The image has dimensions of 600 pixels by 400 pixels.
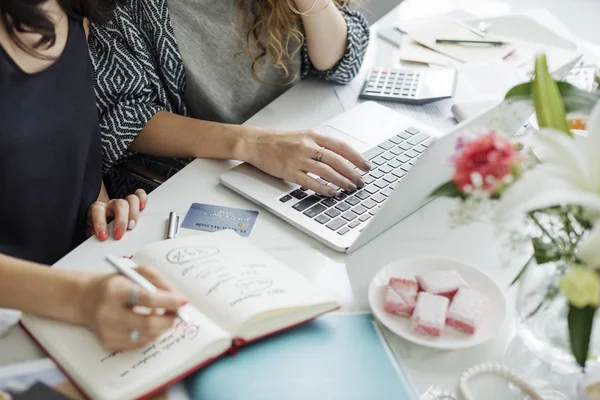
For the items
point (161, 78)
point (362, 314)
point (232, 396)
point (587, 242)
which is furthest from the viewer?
point (161, 78)

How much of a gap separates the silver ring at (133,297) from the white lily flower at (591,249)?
0.42m

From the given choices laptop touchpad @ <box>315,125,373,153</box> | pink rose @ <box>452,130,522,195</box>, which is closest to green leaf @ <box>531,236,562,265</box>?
pink rose @ <box>452,130,522,195</box>

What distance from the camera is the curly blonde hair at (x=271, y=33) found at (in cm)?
119

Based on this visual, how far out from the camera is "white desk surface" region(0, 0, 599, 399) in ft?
2.36

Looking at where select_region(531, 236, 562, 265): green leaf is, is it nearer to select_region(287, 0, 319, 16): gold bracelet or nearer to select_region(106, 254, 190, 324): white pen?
select_region(106, 254, 190, 324): white pen

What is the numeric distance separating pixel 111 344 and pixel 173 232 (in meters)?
0.24

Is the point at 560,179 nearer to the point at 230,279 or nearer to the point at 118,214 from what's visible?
the point at 230,279

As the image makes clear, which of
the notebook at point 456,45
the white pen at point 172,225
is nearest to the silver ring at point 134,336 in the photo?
the white pen at point 172,225

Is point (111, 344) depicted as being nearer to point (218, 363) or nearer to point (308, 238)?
point (218, 363)

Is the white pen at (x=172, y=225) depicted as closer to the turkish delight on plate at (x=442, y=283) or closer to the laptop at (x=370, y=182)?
the laptop at (x=370, y=182)

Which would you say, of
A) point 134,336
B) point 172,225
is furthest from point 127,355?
point 172,225

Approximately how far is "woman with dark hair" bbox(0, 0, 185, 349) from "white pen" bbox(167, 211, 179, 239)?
0.06 metres

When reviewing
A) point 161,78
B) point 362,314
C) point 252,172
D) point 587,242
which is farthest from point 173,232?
point 587,242

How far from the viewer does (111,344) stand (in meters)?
0.67
